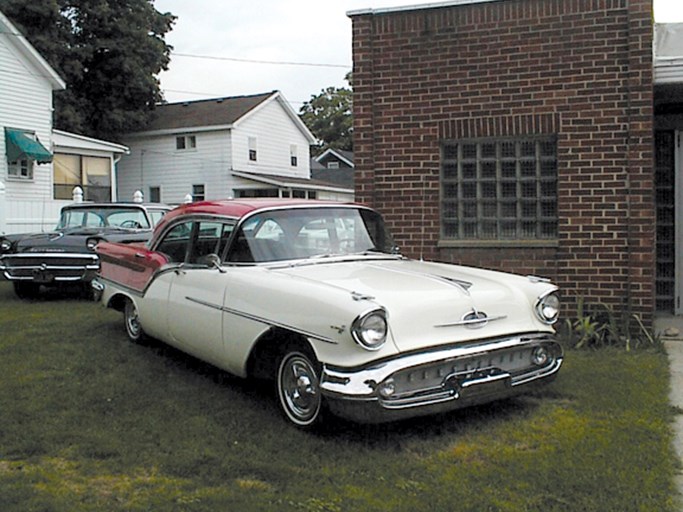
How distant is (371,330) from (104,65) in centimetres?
3248

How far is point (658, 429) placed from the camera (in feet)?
15.6

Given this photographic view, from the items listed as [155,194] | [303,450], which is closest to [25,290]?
[303,450]

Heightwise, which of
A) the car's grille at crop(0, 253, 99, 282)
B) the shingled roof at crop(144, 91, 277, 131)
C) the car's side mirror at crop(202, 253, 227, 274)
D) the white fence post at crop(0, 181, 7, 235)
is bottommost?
the car's grille at crop(0, 253, 99, 282)

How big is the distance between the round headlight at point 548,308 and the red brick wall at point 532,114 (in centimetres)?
264

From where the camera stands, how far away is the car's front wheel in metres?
4.62

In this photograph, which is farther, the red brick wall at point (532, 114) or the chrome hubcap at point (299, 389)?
the red brick wall at point (532, 114)

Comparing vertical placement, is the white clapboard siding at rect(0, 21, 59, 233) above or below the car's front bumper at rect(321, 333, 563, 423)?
above

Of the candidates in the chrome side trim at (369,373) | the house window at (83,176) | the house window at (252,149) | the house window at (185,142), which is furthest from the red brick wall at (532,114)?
the house window at (185,142)

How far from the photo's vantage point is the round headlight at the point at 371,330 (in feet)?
14.1

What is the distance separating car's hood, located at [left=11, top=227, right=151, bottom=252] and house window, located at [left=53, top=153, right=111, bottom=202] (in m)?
14.1

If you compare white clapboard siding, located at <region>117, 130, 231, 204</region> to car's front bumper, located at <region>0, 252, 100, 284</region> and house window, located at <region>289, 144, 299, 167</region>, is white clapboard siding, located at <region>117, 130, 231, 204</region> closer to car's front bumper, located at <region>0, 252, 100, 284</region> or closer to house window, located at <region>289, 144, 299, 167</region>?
house window, located at <region>289, 144, 299, 167</region>

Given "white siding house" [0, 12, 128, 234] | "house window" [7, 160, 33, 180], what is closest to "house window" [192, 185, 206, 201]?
"white siding house" [0, 12, 128, 234]

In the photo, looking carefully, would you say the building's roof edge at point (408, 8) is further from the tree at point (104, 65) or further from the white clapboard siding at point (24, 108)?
the tree at point (104, 65)

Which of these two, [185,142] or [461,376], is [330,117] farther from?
[461,376]
